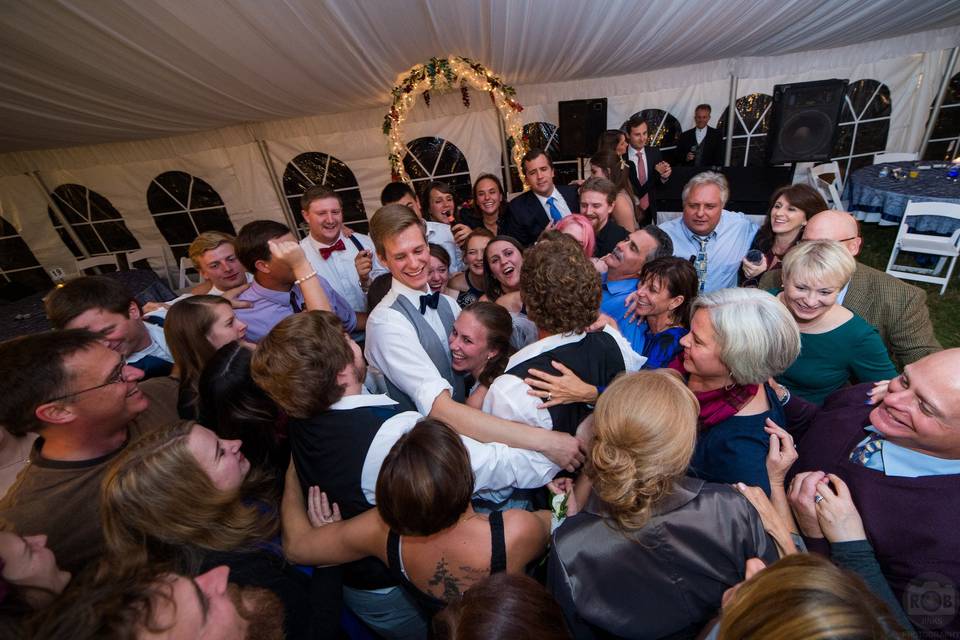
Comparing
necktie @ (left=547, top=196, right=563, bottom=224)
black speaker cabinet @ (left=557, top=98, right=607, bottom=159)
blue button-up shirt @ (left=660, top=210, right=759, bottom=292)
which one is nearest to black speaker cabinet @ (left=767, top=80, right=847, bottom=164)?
black speaker cabinet @ (left=557, top=98, right=607, bottom=159)

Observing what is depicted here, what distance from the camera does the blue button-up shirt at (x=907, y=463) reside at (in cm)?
120

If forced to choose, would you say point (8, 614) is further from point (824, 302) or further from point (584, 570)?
point (824, 302)

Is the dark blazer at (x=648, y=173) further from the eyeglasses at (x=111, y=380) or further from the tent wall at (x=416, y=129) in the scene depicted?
the eyeglasses at (x=111, y=380)

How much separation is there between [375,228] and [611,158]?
4180 mm

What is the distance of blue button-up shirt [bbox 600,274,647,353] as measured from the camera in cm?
253

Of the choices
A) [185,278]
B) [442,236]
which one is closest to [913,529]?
[442,236]

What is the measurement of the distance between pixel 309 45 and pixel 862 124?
1094 cm

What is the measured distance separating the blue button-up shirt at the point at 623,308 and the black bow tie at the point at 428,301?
1127mm

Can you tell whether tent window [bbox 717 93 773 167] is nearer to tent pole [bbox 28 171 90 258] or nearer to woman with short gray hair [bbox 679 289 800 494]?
woman with short gray hair [bbox 679 289 800 494]

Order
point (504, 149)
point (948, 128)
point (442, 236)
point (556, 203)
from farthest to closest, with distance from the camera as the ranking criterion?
1. point (948, 128)
2. point (504, 149)
3. point (556, 203)
4. point (442, 236)

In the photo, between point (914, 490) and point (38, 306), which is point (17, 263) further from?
point (914, 490)

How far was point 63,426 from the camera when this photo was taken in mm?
1435

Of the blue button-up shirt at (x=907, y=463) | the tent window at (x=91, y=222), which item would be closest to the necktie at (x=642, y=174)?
the blue button-up shirt at (x=907, y=463)

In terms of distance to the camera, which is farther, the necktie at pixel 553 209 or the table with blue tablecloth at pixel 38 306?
the table with blue tablecloth at pixel 38 306
